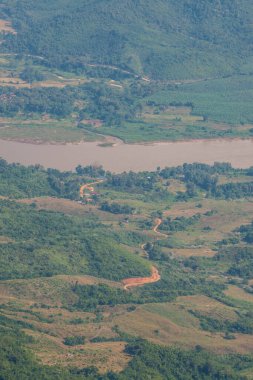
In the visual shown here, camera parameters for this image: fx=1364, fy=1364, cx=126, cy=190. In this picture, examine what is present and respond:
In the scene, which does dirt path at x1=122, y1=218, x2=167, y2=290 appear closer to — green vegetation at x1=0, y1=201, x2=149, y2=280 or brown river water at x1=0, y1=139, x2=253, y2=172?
green vegetation at x1=0, y1=201, x2=149, y2=280

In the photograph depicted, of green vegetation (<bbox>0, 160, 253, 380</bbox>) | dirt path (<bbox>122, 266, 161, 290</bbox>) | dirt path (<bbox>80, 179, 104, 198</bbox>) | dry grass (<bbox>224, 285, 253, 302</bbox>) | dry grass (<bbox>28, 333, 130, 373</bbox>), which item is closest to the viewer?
dry grass (<bbox>28, 333, 130, 373</bbox>)

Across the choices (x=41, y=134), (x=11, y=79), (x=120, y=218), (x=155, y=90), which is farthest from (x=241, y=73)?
(x=120, y=218)

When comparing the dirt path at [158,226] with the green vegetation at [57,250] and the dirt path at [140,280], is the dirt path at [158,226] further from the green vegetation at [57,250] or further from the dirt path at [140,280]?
the dirt path at [140,280]

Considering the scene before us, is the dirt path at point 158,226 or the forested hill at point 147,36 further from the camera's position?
the forested hill at point 147,36

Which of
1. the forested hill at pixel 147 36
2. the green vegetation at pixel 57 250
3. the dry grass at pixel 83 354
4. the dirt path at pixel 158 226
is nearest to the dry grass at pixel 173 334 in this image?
the dry grass at pixel 83 354

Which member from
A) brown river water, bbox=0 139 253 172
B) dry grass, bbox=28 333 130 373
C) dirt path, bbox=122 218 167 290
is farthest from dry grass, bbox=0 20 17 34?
dry grass, bbox=28 333 130 373
